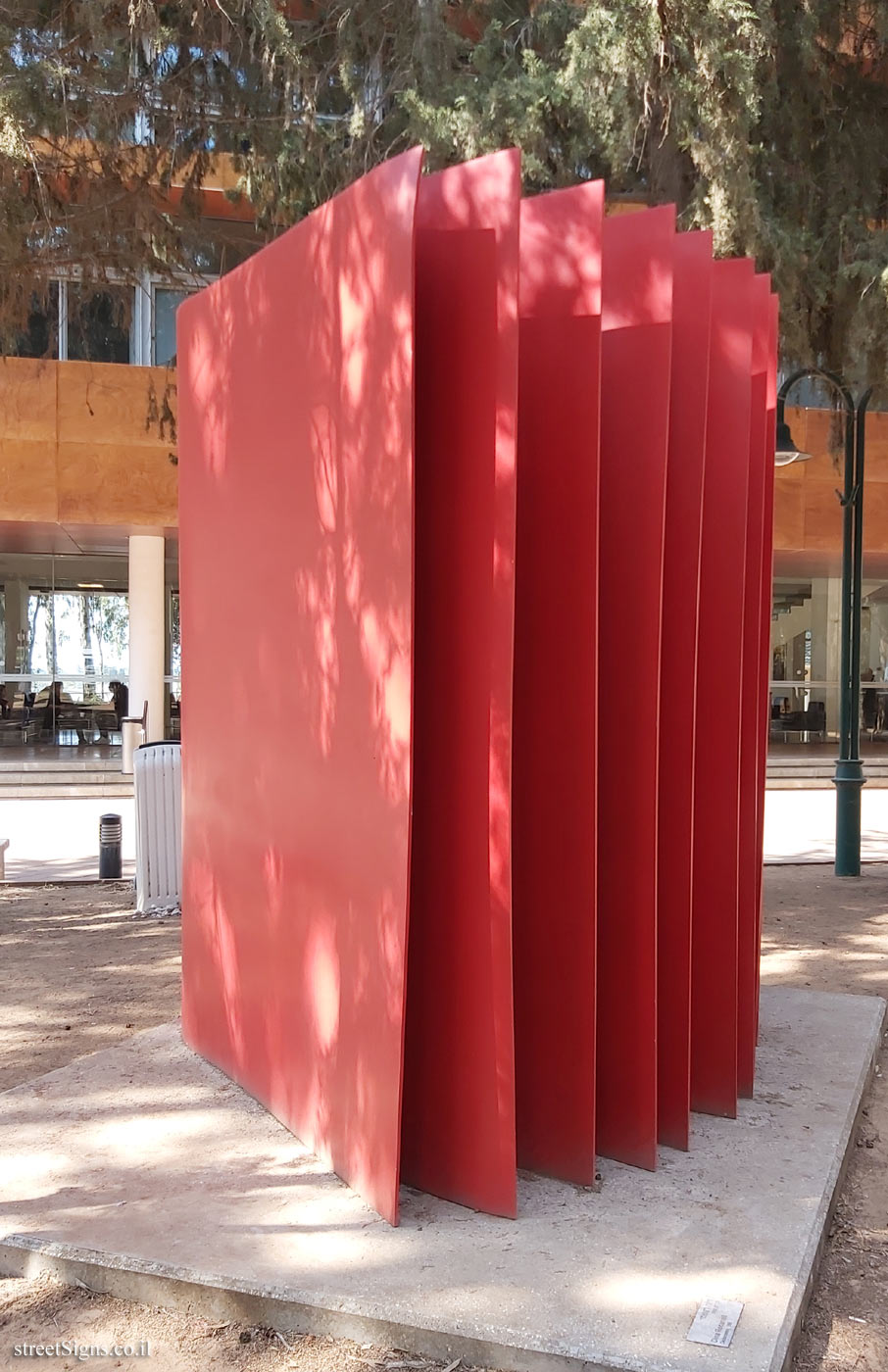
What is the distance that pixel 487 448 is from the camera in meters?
3.35

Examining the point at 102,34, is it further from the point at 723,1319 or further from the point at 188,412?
the point at 723,1319

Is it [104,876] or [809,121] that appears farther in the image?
[104,876]

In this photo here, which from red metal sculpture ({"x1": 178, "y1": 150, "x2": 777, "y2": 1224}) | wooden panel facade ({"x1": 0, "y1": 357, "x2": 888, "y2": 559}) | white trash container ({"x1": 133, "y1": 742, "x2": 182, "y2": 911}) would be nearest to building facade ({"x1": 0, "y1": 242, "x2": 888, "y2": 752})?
wooden panel facade ({"x1": 0, "y1": 357, "x2": 888, "y2": 559})

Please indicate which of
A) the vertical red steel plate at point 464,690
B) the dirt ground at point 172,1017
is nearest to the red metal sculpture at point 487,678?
the vertical red steel plate at point 464,690

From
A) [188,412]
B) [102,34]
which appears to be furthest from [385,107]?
[188,412]

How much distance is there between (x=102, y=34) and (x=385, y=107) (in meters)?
2.24

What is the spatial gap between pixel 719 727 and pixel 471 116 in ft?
15.9

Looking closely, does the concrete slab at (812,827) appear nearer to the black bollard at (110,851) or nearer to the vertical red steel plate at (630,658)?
the black bollard at (110,851)

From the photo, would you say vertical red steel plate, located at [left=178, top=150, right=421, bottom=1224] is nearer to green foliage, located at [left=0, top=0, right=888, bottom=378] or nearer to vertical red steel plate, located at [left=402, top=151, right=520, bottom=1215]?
vertical red steel plate, located at [left=402, top=151, right=520, bottom=1215]

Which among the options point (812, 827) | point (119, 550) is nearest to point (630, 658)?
point (812, 827)

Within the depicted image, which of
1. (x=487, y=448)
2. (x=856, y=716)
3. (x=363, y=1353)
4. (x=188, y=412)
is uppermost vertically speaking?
(x=188, y=412)

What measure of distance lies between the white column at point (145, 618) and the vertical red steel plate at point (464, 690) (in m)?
15.9

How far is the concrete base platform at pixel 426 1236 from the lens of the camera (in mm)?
2818

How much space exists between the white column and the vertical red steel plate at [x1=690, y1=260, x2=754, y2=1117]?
1543 centimetres
